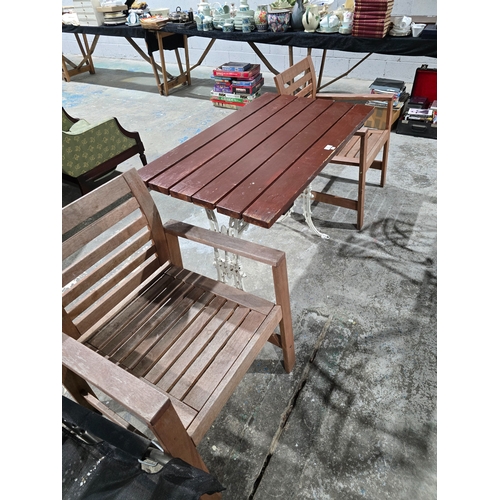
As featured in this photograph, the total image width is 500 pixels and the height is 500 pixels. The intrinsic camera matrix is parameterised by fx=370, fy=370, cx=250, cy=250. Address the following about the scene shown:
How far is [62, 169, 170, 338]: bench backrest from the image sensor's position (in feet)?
3.92

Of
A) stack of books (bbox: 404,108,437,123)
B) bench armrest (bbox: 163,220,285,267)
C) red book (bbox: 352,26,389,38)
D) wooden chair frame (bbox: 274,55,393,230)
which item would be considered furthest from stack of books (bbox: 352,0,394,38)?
bench armrest (bbox: 163,220,285,267)

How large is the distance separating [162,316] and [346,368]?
88cm

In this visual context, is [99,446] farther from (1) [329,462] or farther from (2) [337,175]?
(2) [337,175]

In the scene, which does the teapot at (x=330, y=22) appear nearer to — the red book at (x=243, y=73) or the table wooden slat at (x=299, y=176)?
the red book at (x=243, y=73)

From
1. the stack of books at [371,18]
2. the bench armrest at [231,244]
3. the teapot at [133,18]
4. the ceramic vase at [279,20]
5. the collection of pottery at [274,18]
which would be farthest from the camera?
the teapot at [133,18]

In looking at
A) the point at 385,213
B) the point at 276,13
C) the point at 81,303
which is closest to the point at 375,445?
the point at 81,303

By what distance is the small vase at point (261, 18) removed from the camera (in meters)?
3.84

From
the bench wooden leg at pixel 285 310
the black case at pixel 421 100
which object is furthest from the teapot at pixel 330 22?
the bench wooden leg at pixel 285 310

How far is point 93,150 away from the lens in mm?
2729

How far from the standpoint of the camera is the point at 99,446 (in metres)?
0.85

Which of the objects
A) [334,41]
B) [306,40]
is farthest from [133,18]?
[334,41]

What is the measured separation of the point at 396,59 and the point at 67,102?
4373 mm

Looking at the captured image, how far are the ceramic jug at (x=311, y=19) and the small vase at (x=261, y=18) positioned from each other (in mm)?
442

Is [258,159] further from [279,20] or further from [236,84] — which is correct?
[236,84]
